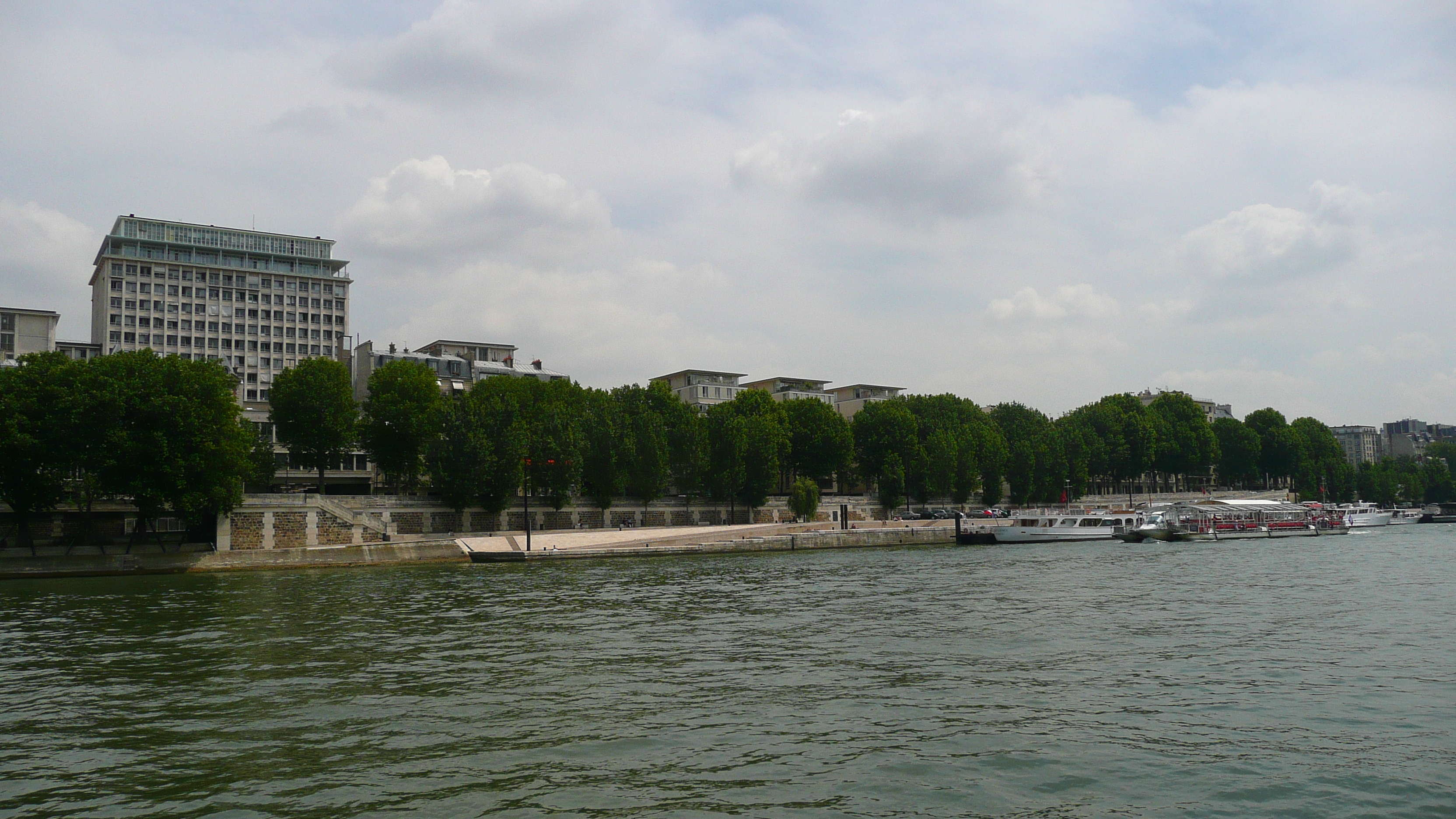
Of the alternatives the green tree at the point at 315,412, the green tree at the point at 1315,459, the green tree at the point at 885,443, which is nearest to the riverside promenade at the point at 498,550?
the green tree at the point at 885,443

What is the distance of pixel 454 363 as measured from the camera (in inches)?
4995

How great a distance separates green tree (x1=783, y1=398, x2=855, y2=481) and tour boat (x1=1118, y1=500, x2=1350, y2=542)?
30.3m

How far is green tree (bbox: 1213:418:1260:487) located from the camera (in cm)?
13912

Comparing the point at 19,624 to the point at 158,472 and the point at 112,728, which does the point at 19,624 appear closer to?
the point at 112,728

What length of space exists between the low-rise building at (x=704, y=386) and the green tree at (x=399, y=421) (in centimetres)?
6170

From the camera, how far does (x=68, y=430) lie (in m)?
52.3

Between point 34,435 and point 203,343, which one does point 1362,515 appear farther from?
point 203,343

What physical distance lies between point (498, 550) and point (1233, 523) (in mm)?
64466

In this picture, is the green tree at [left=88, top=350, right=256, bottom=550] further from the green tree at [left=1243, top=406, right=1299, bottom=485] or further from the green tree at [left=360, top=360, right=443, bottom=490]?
the green tree at [left=1243, top=406, right=1299, bottom=485]

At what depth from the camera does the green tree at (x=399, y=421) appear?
8131 cm

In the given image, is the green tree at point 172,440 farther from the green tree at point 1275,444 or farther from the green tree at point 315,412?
the green tree at point 1275,444

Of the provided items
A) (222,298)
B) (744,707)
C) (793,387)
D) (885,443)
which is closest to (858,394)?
(793,387)

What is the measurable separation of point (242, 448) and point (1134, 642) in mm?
51686

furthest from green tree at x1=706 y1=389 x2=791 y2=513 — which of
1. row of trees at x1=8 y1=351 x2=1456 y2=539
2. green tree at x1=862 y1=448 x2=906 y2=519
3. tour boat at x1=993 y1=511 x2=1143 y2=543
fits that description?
tour boat at x1=993 y1=511 x2=1143 y2=543
